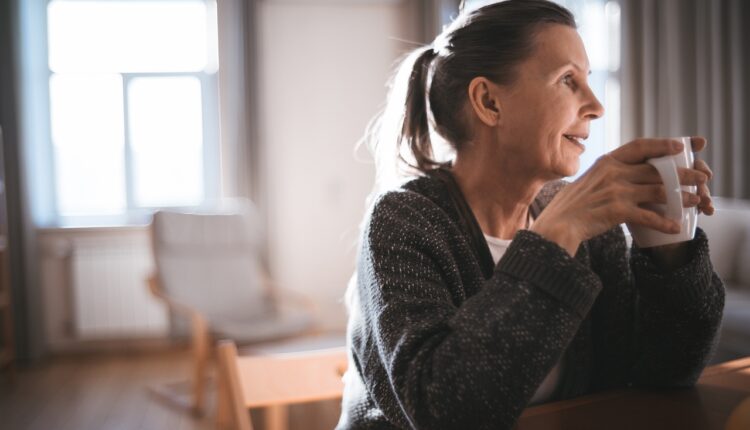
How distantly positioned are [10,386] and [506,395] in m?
3.42

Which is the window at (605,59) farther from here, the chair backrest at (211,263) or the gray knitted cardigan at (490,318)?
the gray knitted cardigan at (490,318)

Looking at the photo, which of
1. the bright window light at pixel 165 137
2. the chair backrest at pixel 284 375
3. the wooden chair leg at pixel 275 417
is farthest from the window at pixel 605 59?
the wooden chair leg at pixel 275 417

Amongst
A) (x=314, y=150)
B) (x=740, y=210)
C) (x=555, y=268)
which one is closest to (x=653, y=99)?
(x=740, y=210)

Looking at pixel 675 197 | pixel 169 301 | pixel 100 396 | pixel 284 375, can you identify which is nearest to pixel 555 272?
pixel 675 197

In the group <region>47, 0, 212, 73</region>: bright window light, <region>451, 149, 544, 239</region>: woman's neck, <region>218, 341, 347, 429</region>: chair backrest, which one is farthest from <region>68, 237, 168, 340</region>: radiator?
<region>451, 149, 544, 239</region>: woman's neck

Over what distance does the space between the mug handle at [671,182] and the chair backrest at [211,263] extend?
2661 millimetres

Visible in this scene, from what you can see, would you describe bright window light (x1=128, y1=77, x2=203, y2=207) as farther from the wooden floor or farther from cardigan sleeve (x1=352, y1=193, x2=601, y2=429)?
cardigan sleeve (x1=352, y1=193, x2=601, y2=429)

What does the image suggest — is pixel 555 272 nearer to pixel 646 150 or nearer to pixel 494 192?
pixel 646 150

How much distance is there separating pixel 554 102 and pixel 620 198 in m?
0.22

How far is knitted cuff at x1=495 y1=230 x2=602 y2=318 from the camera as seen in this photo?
62 centimetres

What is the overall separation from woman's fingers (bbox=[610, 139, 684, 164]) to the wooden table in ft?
0.86

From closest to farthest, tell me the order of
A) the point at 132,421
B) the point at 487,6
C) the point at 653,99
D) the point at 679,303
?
the point at 679,303 → the point at 487,6 → the point at 132,421 → the point at 653,99

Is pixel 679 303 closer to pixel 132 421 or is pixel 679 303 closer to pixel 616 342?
pixel 616 342

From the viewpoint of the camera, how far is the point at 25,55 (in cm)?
357
